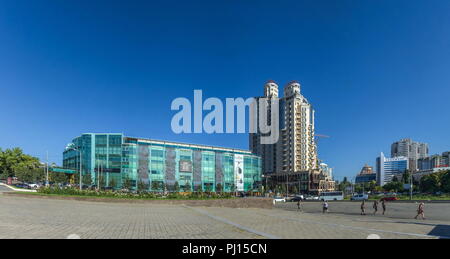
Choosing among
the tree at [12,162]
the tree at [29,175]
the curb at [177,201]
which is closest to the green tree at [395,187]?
the curb at [177,201]

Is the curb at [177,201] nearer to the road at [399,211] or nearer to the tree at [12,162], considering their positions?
the road at [399,211]

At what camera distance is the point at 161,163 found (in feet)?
259

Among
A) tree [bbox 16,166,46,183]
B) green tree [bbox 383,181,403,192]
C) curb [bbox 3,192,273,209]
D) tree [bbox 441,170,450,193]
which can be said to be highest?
curb [bbox 3,192,273,209]

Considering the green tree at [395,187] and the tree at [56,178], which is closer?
the tree at [56,178]

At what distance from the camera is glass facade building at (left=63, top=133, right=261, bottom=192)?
244 ft

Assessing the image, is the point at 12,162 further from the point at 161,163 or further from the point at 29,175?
the point at 161,163

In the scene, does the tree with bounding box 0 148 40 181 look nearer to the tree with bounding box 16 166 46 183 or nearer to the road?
the tree with bounding box 16 166 46 183

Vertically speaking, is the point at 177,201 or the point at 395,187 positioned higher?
the point at 177,201

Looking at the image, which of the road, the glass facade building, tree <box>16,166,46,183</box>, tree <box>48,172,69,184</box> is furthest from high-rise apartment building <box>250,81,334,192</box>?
tree <box>16,166,46,183</box>

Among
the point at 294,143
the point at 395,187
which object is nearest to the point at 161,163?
the point at 294,143

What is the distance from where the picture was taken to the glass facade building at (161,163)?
74250 millimetres

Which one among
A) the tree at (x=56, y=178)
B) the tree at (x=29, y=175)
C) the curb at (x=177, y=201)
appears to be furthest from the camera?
the tree at (x=56, y=178)
